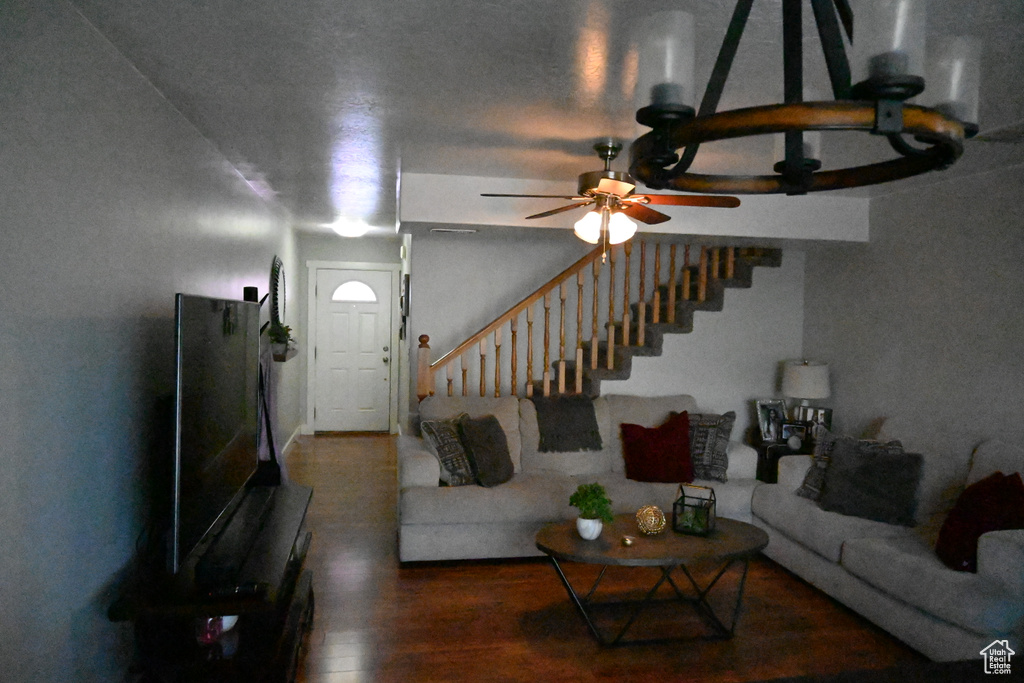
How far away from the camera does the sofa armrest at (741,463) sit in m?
4.45

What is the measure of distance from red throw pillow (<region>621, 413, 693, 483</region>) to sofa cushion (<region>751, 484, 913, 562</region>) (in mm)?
505

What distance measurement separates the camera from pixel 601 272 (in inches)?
217

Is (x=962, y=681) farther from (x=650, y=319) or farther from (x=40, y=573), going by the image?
(x=650, y=319)

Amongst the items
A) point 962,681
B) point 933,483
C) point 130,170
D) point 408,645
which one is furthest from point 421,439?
point 962,681

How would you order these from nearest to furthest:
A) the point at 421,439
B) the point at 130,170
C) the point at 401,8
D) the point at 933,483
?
the point at 401,8 < the point at 130,170 < the point at 933,483 < the point at 421,439

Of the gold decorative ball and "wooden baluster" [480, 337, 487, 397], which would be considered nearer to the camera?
the gold decorative ball

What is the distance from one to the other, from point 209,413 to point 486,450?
6.53 ft

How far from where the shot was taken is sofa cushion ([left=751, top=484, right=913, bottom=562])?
3355 mm

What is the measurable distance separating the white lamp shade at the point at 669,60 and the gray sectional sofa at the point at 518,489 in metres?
3.12

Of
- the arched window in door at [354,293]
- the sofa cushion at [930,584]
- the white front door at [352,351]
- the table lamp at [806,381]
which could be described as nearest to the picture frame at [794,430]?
the table lamp at [806,381]

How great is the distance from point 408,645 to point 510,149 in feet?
7.92

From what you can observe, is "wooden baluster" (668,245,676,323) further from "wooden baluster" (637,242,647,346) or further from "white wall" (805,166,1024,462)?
"white wall" (805,166,1024,462)

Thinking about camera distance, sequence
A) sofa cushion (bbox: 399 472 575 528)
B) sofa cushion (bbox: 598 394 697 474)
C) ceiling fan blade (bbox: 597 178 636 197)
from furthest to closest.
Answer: sofa cushion (bbox: 598 394 697 474) < sofa cushion (bbox: 399 472 575 528) < ceiling fan blade (bbox: 597 178 636 197)

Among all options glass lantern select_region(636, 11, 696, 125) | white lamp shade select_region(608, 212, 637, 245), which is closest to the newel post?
white lamp shade select_region(608, 212, 637, 245)
